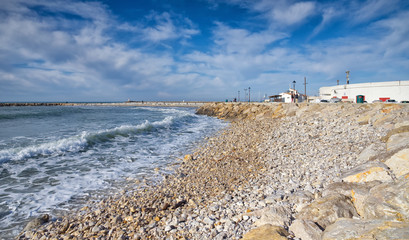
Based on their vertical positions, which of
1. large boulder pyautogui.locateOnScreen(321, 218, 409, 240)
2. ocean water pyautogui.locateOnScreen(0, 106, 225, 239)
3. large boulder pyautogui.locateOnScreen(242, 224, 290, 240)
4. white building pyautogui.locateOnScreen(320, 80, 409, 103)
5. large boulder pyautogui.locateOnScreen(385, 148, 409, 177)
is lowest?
ocean water pyautogui.locateOnScreen(0, 106, 225, 239)

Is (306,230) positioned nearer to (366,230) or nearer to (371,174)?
(366,230)

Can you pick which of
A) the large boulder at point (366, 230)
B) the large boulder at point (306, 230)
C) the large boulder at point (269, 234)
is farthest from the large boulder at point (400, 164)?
the large boulder at point (269, 234)

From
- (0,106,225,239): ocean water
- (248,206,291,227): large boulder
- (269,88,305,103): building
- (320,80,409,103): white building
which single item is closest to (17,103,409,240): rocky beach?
(248,206,291,227): large boulder

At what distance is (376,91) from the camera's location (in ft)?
112

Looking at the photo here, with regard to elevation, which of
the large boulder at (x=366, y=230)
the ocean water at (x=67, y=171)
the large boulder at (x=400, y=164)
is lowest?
the ocean water at (x=67, y=171)

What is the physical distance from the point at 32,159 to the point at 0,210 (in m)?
5.01

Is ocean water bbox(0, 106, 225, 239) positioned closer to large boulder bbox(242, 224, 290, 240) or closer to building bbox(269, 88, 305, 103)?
large boulder bbox(242, 224, 290, 240)

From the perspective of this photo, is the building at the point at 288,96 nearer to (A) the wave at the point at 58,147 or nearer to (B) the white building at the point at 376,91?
(B) the white building at the point at 376,91

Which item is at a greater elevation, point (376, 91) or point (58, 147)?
point (376, 91)

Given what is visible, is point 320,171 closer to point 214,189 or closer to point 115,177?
Answer: point 214,189

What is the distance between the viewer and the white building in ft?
103

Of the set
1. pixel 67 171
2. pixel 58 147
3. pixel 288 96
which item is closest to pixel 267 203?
pixel 67 171

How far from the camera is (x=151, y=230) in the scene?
3.89 m

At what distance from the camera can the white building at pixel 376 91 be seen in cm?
3135
